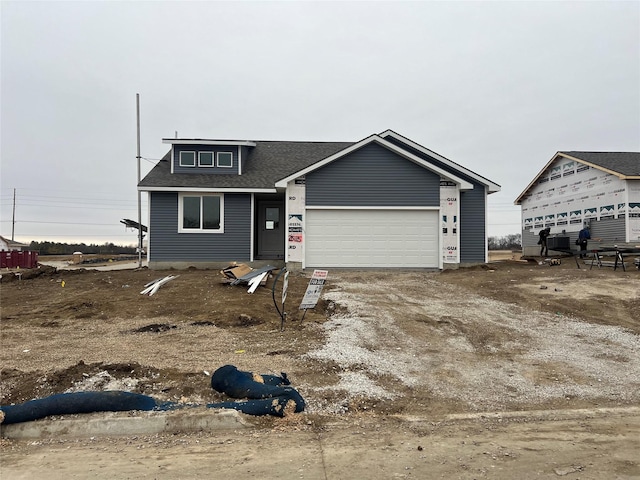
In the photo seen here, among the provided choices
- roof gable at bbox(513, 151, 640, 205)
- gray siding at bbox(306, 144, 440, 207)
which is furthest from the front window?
roof gable at bbox(513, 151, 640, 205)

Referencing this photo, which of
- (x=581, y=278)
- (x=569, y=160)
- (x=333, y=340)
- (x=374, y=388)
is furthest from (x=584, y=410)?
(x=569, y=160)

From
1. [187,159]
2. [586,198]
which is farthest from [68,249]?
[586,198]

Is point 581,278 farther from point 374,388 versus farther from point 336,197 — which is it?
point 374,388

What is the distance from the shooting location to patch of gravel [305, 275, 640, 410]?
5.62 m

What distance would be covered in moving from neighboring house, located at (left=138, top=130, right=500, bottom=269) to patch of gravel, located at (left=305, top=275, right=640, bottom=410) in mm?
5460

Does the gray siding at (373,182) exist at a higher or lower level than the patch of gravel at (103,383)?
higher

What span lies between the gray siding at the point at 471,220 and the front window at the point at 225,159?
735 centimetres

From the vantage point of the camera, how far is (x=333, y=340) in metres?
7.61

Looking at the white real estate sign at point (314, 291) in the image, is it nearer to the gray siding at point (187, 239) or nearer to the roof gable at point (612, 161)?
the gray siding at point (187, 239)

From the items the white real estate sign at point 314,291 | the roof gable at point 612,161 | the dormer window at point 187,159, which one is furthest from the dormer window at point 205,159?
the roof gable at point 612,161

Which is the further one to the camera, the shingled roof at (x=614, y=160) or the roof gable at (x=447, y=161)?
the shingled roof at (x=614, y=160)

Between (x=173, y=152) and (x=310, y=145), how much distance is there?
702 centimetres

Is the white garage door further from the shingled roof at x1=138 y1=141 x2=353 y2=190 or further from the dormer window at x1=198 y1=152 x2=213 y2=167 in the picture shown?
the dormer window at x1=198 y1=152 x2=213 y2=167

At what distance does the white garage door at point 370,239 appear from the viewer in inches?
638
